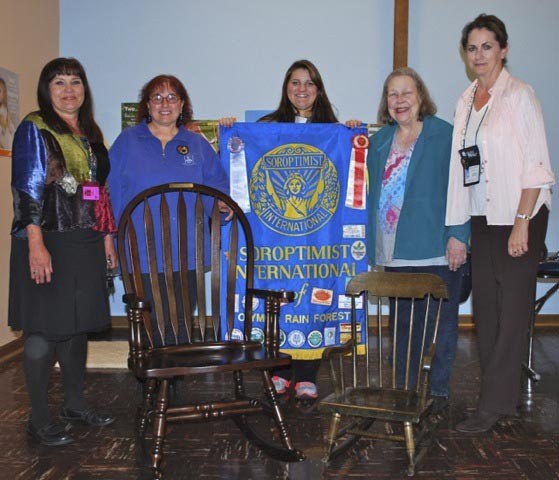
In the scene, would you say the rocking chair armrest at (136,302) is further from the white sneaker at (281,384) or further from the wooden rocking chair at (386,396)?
the white sneaker at (281,384)

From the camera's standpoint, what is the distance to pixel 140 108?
3.10 m

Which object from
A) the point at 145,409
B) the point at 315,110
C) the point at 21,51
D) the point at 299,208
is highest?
the point at 21,51

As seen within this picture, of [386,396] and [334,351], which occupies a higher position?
[334,351]

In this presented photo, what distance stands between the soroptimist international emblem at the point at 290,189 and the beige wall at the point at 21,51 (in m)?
2.05

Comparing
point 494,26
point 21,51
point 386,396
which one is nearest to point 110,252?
point 386,396

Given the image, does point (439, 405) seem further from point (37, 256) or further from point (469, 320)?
point (469, 320)

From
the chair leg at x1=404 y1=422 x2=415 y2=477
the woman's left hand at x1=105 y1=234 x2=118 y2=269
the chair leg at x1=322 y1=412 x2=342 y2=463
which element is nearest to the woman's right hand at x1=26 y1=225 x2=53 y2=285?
the woman's left hand at x1=105 y1=234 x2=118 y2=269

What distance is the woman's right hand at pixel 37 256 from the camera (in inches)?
105

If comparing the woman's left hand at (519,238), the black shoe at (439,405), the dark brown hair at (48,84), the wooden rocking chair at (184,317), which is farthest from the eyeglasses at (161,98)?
the black shoe at (439,405)

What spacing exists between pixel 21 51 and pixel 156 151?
2.25 m

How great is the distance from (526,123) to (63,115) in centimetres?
207

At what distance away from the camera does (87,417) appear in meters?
3.05

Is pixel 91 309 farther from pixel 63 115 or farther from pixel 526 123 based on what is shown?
pixel 526 123

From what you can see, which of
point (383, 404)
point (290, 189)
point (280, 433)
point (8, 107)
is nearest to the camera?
point (383, 404)
